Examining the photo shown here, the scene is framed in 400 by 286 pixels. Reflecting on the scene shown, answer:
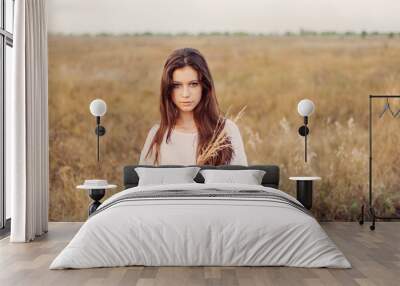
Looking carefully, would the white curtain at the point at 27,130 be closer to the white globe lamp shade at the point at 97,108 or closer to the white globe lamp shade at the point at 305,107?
Result: the white globe lamp shade at the point at 97,108

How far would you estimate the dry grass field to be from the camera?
762 centimetres

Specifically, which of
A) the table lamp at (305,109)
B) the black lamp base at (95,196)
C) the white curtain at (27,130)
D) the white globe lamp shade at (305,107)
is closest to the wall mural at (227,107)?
the table lamp at (305,109)

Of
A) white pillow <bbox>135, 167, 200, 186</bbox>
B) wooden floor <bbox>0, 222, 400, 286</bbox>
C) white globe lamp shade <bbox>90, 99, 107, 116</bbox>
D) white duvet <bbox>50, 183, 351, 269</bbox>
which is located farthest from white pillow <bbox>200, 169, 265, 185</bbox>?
white duvet <bbox>50, 183, 351, 269</bbox>

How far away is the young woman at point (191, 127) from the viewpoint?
7527 millimetres

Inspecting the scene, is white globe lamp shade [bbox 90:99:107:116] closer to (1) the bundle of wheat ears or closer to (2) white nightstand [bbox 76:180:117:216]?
(2) white nightstand [bbox 76:180:117:216]

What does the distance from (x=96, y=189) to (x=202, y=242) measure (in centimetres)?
266

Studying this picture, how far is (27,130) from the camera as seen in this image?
244 inches

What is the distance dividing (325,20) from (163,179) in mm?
3024

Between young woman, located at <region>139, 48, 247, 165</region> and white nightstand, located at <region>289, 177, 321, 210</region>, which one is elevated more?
young woman, located at <region>139, 48, 247, 165</region>

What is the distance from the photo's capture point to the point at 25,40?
20.4 feet

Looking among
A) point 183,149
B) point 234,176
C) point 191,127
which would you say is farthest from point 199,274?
point 191,127

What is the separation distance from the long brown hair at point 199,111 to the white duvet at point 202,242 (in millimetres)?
2734

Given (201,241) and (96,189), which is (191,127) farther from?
(201,241)

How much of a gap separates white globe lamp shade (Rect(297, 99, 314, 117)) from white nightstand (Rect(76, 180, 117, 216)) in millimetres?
2464
